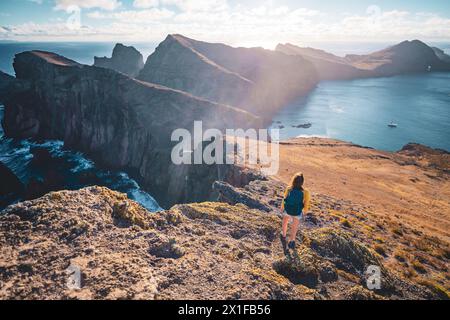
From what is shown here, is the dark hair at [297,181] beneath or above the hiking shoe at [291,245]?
above

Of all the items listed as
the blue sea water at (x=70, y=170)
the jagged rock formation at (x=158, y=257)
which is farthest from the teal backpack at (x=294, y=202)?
the blue sea water at (x=70, y=170)

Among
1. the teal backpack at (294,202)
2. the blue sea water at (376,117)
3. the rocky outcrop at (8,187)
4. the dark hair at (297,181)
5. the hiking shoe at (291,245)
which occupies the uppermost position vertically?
the dark hair at (297,181)

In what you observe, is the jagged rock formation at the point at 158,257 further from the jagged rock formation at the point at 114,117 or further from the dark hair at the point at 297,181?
the jagged rock formation at the point at 114,117

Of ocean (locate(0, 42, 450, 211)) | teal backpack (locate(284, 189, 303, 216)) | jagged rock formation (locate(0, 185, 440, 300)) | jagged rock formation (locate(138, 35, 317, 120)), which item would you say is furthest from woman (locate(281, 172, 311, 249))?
jagged rock formation (locate(138, 35, 317, 120))

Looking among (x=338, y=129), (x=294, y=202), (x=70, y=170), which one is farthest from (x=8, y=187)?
(x=338, y=129)
